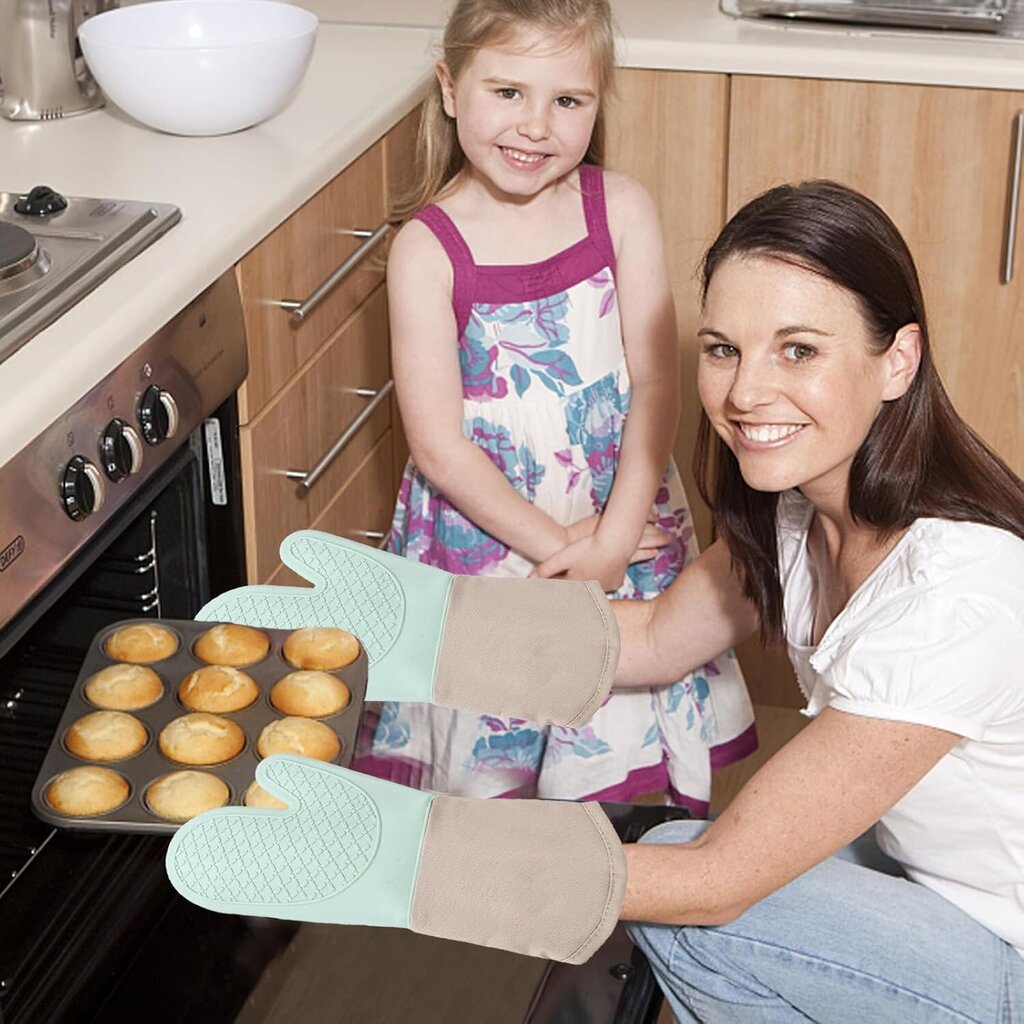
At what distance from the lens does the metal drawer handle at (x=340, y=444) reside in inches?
69.2

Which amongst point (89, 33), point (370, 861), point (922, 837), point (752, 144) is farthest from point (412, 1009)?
point (752, 144)

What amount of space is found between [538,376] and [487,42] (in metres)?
0.35

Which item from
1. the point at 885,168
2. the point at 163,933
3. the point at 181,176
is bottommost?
the point at 163,933

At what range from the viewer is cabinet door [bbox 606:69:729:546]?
2088 millimetres

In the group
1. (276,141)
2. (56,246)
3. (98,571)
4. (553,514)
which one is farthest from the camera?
(553,514)

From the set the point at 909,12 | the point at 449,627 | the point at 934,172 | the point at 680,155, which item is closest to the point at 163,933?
the point at 449,627

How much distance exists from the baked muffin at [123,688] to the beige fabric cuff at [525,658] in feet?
0.79

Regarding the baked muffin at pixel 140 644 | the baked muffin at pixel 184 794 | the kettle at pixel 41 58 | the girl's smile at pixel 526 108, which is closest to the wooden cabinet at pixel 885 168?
the girl's smile at pixel 526 108

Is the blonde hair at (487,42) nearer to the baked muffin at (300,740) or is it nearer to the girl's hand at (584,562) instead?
the girl's hand at (584,562)

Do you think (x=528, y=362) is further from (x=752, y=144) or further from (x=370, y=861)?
(x=370, y=861)

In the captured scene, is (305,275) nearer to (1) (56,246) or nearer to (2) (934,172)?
(1) (56,246)

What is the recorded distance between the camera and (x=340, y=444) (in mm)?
1867

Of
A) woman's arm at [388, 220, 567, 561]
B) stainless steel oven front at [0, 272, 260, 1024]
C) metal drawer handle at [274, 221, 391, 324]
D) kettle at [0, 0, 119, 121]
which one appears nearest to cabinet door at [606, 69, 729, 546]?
metal drawer handle at [274, 221, 391, 324]

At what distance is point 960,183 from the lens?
206 cm
